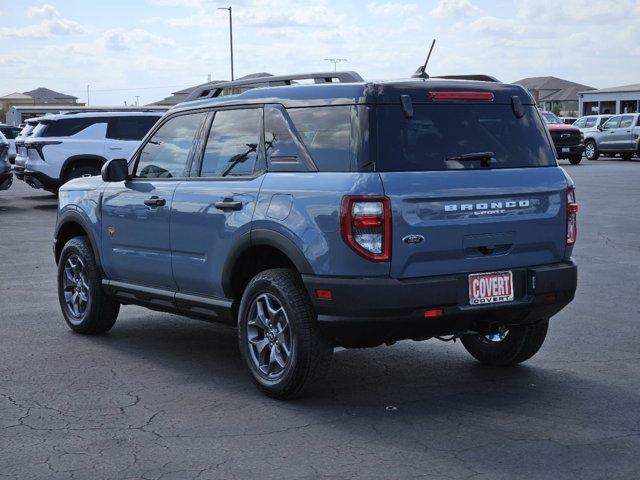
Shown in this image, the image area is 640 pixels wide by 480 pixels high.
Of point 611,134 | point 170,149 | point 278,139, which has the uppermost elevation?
point 278,139

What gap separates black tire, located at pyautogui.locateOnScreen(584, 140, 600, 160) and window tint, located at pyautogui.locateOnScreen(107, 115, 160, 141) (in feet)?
83.6

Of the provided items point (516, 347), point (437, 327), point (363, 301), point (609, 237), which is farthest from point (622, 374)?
point (609, 237)

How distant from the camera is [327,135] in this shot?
19.6 ft

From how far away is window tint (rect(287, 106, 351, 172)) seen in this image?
5832mm

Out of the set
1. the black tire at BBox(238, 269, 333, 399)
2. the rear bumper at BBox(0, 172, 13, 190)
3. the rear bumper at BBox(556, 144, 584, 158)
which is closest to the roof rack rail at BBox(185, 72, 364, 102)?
the black tire at BBox(238, 269, 333, 399)

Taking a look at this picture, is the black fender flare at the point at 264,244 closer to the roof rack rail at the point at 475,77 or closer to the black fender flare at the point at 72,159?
the roof rack rail at the point at 475,77

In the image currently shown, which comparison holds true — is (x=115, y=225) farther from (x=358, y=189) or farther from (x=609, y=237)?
(x=609, y=237)

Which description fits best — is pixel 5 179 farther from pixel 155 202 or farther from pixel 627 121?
pixel 627 121

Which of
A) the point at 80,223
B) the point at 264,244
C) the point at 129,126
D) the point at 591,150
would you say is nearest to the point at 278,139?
the point at 264,244

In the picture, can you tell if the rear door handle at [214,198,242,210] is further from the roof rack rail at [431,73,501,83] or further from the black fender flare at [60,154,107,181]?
the black fender flare at [60,154,107,181]

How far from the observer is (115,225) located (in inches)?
304

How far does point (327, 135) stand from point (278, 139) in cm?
46

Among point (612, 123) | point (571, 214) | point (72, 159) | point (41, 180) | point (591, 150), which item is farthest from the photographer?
point (591, 150)

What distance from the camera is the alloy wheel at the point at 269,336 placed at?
6.13m
